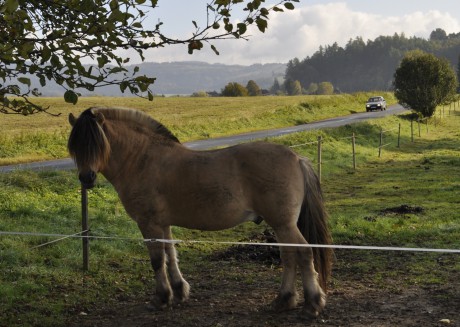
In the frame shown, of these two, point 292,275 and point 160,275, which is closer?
point 292,275

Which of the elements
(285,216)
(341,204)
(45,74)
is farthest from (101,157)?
(341,204)

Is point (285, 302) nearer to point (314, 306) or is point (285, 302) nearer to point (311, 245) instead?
point (314, 306)

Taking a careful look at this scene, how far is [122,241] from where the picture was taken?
34.6 ft

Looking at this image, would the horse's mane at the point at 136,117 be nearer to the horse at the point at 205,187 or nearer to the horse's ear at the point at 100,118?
the horse at the point at 205,187

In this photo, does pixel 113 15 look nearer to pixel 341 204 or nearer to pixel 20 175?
pixel 20 175

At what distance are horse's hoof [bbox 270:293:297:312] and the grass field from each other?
126cm

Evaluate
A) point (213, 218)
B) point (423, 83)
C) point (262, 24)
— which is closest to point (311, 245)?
point (213, 218)

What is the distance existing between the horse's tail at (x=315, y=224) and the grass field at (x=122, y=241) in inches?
44.1

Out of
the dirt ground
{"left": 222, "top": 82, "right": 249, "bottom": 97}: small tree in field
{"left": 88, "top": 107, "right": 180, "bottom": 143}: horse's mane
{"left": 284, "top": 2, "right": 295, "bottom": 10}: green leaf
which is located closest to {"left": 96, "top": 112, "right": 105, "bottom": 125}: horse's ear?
{"left": 88, "top": 107, "right": 180, "bottom": 143}: horse's mane

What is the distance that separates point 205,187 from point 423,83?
4184 cm

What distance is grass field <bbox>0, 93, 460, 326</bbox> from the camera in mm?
7802

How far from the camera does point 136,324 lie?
6.65m

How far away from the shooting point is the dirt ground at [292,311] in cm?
654

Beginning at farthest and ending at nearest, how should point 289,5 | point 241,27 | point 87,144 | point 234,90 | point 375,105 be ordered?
point 234,90 → point 375,105 → point 87,144 → point 241,27 → point 289,5
